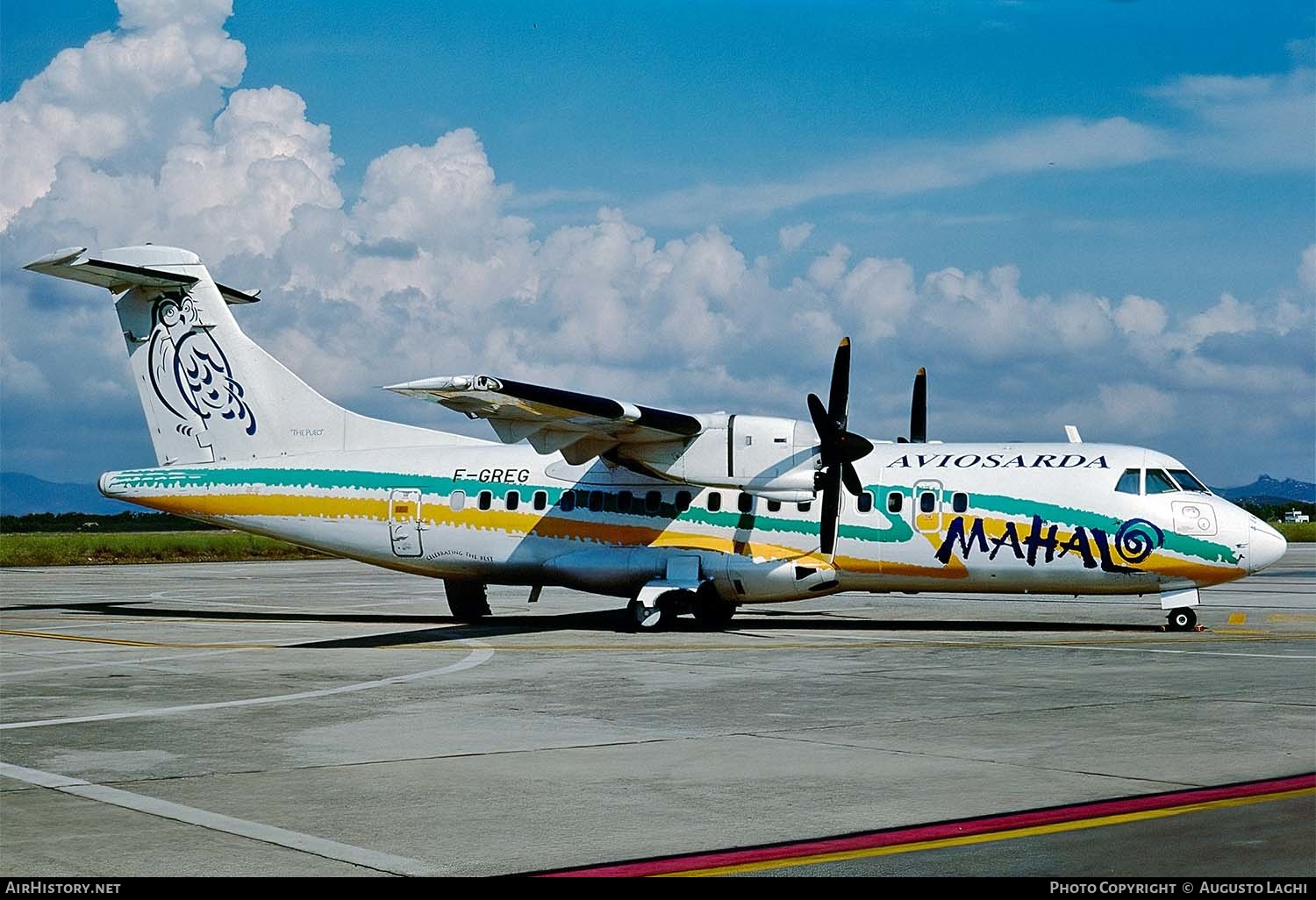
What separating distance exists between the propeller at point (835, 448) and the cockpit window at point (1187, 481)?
17.2 ft

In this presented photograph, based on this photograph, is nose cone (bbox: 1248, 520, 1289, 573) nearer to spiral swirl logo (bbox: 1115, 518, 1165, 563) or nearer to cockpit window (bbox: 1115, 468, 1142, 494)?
spiral swirl logo (bbox: 1115, 518, 1165, 563)

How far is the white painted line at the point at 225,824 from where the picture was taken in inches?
305

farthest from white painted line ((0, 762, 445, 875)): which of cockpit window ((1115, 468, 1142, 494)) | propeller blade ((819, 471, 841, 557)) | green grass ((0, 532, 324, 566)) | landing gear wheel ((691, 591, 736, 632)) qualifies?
green grass ((0, 532, 324, 566))

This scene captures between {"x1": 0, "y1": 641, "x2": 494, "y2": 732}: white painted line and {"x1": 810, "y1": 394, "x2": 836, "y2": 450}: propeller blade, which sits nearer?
{"x1": 0, "y1": 641, "x2": 494, "y2": 732}: white painted line

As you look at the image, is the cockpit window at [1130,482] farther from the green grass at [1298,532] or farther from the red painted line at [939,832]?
the green grass at [1298,532]

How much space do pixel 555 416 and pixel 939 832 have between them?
15.5 metres

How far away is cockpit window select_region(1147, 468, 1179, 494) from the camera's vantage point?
23.4 m

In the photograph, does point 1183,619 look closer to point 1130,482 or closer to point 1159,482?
point 1159,482

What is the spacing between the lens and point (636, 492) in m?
25.8

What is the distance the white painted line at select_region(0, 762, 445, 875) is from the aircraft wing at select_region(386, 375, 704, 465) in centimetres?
1076

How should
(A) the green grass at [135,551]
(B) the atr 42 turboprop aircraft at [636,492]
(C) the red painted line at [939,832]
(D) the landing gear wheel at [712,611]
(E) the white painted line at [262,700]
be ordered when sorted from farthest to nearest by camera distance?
(A) the green grass at [135,551], (D) the landing gear wheel at [712,611], (B) the atr 42 turboprop aircraft at [636,492], (E) the white painted line at [262,700], (C) the red painted line at [939,832]

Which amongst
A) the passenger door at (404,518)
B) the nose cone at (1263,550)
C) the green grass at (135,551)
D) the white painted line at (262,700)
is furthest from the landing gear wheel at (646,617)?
the green grass at (135,551)
